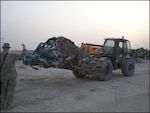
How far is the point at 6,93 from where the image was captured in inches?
334

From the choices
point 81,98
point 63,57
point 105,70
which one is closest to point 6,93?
point 81,98

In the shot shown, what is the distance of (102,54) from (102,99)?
6.42 meters

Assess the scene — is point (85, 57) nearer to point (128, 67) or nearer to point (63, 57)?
point (63, 57)

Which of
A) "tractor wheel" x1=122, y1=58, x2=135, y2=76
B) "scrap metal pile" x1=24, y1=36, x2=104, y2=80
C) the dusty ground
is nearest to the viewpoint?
the dusty ground

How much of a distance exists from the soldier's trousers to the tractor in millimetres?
4223

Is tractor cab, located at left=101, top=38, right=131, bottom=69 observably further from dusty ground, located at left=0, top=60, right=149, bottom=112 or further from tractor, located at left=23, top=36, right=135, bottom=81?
dusty ground, located at left=0, top=60, right=149, bottom=112

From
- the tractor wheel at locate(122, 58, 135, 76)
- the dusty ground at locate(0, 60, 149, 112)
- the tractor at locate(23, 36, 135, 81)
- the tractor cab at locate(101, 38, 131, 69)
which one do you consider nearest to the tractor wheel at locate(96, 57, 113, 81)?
the tractor at locate(23, 36, 135, 81)

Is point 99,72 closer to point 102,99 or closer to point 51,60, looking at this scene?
point 51,60

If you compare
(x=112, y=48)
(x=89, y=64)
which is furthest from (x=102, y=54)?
(x=89, y=64)

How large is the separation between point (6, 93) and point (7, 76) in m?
0.53

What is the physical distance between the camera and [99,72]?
48.6 feet

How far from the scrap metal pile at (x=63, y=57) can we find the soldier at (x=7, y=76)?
4284 mm

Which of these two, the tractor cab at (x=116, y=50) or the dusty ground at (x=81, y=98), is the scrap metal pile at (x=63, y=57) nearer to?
the dusty ground at (x=81, y=98)

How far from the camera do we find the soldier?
8289 millimetres
